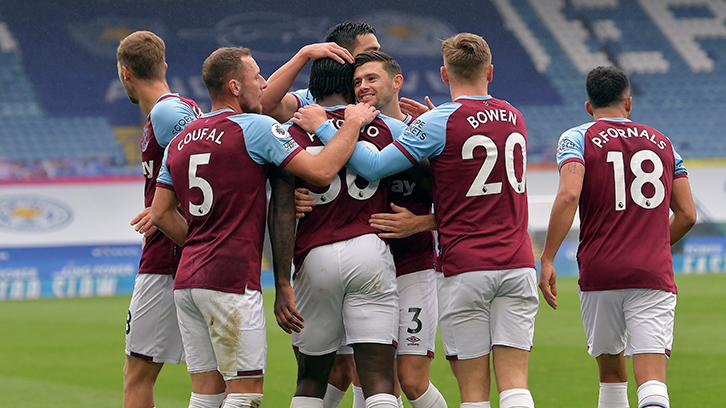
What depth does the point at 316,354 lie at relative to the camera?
371cm

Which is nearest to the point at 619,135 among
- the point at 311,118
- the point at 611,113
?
the point at 611,113

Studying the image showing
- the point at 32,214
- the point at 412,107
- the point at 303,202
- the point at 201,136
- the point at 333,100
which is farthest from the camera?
the point at 32,214

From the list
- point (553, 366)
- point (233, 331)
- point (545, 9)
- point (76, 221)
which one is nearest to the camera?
point (233, 331)

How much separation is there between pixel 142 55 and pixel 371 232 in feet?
5.30

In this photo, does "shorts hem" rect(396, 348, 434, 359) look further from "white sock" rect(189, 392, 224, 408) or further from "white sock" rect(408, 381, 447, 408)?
"white sock" rect(189, 392, 224, 408)

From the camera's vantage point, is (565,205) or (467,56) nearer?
(467,56)

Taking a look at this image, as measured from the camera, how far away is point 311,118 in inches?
144

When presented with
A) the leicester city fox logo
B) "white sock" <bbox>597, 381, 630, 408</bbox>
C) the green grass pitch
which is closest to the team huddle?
"white sock" <bbox>597, 381, 630, 408</bbox>

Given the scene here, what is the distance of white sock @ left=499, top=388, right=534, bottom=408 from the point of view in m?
A: 3.45

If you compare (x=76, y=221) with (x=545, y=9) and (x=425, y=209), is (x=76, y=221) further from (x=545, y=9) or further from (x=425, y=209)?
(x=545, y=9)

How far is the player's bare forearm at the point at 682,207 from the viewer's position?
4.30 m

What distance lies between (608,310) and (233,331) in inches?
83.2

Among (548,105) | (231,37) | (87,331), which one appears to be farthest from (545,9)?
(87,331)

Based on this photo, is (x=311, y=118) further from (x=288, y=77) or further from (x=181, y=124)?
(x=181, y=124)
